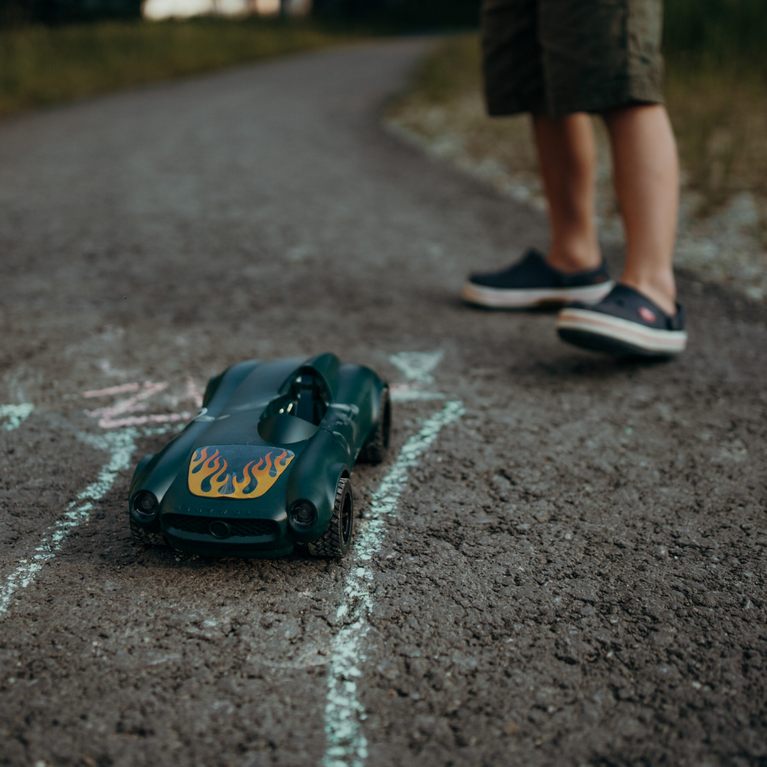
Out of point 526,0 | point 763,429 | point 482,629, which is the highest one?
point 526,0

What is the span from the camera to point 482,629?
55.2 inches

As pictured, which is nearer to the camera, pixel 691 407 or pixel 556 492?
pixel 556 492

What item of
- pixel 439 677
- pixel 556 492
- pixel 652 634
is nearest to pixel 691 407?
pixel 556 492

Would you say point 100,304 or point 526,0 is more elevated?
point 526,0

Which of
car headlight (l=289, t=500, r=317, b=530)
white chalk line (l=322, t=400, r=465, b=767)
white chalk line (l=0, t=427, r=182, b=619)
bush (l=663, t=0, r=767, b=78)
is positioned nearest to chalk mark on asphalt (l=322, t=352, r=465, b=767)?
white chalk line (l=322, t=400, r=465, b=767)

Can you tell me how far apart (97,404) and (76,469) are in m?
0.36

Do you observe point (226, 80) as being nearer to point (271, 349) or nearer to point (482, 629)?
point (271, 349)

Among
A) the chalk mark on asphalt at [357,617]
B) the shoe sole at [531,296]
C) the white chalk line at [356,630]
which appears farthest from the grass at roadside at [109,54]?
the white chalk line at [356,630]

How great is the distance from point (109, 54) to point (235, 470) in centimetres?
1065

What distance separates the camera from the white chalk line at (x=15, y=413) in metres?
2.11

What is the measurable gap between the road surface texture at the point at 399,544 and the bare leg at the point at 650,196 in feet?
0.94

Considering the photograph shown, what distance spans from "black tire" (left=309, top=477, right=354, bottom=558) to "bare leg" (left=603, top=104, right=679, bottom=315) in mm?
1364

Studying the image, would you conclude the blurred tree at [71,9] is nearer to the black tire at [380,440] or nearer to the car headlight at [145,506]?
the black tire at [380,440]

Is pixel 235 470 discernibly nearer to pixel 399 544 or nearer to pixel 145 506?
pixel 145 506
